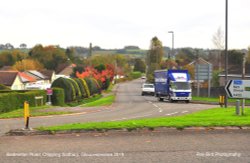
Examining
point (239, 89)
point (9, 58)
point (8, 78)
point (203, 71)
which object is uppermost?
point (9, 58)

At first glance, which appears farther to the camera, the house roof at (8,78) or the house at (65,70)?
the house at (65,70)

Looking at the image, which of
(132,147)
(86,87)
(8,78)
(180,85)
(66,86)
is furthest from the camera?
(8,78)

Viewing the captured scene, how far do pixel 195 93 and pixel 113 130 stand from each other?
48.7 m

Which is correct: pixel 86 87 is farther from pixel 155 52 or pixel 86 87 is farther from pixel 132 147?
pixel 155 52

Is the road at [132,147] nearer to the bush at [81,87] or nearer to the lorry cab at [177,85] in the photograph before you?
the lorry cab at [177,85]

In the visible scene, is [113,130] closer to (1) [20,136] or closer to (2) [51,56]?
(1) [20,136]

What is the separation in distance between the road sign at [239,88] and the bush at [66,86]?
29593 mm

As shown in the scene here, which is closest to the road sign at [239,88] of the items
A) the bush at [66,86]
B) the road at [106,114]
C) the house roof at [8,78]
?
the road at [106,114]

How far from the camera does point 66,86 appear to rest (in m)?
45.1

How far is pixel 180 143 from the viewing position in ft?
34.6

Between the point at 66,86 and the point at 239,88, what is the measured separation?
30.1 m

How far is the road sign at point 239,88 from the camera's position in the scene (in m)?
16.8

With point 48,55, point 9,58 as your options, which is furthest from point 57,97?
point 48,55

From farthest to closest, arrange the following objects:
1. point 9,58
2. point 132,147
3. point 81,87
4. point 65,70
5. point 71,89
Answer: point 65,70 < point 9,58 < point 81,87 < point 71,89 < point 132,147
